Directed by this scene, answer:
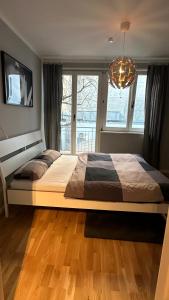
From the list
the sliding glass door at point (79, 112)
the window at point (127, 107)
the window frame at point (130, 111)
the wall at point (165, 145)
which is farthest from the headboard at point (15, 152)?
the wall at point (165, 145)

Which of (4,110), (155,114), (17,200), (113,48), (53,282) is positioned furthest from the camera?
(155,114)

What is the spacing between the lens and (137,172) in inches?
101

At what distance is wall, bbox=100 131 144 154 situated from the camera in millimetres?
4270

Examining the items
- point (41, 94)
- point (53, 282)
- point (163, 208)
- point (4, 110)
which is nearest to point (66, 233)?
point (53, 282)

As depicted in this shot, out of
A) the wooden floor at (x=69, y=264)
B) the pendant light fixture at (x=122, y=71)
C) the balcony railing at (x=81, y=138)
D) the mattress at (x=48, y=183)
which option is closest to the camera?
the wooden floor at (x=69, y=264)

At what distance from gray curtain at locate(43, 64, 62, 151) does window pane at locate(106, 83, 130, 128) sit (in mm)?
1111

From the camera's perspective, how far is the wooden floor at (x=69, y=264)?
147 centimetres

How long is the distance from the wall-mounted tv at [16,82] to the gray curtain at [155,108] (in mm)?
2400

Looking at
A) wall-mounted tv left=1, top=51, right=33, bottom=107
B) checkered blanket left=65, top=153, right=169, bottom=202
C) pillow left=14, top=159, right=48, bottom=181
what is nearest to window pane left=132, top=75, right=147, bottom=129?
checkered blanket left=65, top=153, right=169, bottom=202

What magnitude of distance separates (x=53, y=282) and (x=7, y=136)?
1.84 meters

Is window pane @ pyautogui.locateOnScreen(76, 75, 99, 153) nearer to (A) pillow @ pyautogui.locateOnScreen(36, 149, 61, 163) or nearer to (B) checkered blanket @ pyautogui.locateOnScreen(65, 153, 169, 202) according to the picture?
(A) pillow @ pyautogui.locateOnScreen(36, 149, 61, 163)

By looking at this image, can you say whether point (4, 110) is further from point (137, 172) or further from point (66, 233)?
point (137, 172)

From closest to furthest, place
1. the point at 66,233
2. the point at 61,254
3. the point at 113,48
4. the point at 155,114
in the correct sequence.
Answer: the point at 61,254 → the point at 66,233 → the point at 113,48 → the point at 155,114

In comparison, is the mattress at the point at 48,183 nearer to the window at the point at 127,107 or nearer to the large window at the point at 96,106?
the large window at the point at 96,106
